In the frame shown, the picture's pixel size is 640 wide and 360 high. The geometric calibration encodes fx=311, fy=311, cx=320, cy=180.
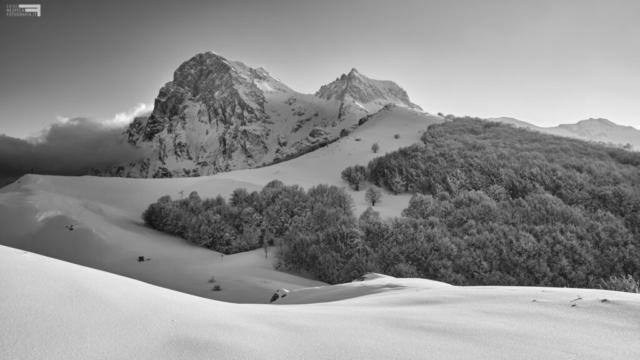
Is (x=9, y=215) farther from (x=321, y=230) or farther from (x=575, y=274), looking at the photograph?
(x=575, y=274)

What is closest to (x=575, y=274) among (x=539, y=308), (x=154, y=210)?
(x=539, y=308)

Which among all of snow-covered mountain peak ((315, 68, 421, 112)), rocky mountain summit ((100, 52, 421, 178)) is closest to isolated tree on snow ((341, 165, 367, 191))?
rocky mountain summit ((100, 52, 421, 178))

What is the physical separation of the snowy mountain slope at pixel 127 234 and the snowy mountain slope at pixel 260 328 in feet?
15.4

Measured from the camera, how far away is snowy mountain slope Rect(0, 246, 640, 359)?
1.38 meters

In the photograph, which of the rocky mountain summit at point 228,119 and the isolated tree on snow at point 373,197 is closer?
the isolated tree on snow at point 373,197

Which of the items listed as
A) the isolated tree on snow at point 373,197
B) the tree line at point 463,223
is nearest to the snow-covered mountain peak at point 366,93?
the tree line at point 463,223

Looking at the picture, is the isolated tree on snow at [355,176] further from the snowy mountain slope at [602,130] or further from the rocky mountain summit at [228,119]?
the rocky mountain summit at [228,119]

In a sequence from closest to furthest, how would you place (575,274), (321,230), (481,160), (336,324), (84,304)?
(84,304) → (336,324) → (575,274) → (321,230) → (481,160)

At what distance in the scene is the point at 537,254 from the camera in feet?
26.0

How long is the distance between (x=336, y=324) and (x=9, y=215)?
39.6 feet

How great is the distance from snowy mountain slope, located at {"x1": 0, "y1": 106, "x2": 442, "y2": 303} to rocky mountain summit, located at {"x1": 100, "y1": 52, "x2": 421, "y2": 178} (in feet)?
405

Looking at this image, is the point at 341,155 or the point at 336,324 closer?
the point at 336,324

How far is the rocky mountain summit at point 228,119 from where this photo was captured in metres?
146

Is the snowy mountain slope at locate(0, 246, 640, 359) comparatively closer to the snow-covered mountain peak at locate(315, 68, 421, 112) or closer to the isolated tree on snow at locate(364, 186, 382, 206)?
the isolated tree on snow at locate(364, 186, 382, 206)
